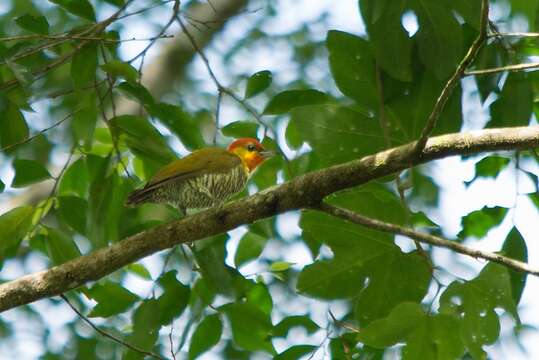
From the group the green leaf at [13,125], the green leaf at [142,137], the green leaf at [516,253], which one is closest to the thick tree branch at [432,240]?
the green leaf at [516,253]

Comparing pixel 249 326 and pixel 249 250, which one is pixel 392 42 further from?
pixel 249 326

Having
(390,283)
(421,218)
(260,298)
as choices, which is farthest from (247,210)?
(421,218)

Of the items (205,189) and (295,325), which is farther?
(205,189)

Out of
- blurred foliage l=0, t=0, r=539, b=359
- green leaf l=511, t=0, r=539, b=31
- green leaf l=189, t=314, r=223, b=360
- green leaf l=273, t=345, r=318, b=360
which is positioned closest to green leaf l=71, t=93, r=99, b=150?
blurred foliage l=0, t=0, r=539, b=359

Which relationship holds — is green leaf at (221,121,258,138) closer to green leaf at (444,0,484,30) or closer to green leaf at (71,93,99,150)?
green leaf at (71,93,99,150)

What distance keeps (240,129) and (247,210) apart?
97 cm

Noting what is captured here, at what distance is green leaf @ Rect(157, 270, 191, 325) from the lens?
4.02 meters

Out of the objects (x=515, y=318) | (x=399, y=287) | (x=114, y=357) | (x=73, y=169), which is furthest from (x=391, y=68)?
(x=114, y=357)

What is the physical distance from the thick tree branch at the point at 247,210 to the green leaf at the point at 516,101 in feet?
2.83

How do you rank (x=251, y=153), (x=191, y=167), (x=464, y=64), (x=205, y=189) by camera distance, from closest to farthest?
(x=464, y=64) → (x=191, y=167) → (x=205, y=189) → (x=251, y=153)

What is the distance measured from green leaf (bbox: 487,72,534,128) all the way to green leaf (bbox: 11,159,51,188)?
224 cm

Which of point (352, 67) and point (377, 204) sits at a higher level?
point (352, 67)

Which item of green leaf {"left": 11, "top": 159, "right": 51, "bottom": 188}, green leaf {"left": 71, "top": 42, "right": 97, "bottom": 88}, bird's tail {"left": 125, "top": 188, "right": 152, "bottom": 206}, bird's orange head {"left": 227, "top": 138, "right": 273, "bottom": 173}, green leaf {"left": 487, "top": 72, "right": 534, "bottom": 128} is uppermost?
green leaf {"left": 71, "top": 42, "right": 97, "bottom": 88}

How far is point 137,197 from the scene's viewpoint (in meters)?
4.28
